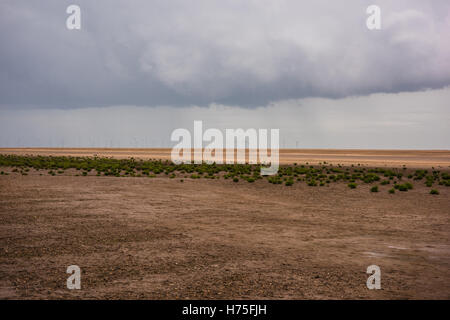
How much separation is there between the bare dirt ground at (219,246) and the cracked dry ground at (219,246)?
0.04 m

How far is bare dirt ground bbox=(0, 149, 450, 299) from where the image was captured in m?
8.10

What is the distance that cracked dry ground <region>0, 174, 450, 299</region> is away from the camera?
8109mm

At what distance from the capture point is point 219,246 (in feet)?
39.1

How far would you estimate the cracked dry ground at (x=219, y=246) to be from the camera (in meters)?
8.11

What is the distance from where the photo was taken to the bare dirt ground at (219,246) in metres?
8.10

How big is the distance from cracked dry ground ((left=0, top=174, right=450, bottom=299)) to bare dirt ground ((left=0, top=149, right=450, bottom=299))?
38 millimetres

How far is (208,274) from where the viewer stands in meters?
9.05

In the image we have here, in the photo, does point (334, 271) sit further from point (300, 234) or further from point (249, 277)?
point (300, 234)

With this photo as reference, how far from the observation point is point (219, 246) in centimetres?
1191
